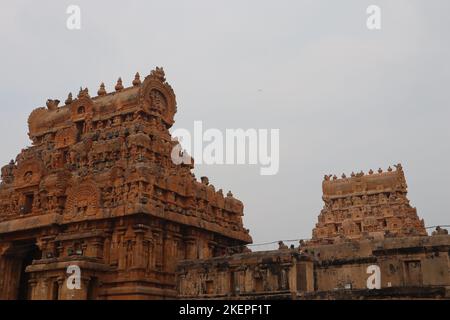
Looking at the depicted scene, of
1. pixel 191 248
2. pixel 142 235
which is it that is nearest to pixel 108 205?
pixel 142 235

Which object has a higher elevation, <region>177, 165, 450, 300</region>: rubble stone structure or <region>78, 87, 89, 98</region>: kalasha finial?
<region>78, 87, 89, 98</region>: kalasha finial

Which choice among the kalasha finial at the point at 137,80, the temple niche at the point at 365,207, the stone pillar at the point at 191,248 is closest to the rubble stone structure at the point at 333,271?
the stone pillar at the point at 191,248

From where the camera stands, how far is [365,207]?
2329 inches

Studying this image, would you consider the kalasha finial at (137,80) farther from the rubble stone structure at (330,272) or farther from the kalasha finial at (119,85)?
the rubble stone structure at (330,272)

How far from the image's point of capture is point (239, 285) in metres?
27.8

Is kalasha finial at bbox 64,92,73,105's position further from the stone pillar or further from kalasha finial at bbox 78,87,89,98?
the stone pillar

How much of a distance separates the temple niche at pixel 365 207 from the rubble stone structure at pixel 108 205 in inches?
838

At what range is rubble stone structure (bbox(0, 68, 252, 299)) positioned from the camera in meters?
31.2

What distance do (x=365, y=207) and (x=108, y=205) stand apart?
113 ft

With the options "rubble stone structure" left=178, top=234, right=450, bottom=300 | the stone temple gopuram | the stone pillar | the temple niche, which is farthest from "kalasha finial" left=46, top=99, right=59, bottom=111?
the temple niche

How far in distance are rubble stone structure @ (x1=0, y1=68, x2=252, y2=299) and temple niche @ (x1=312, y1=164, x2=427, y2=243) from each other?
21295mm

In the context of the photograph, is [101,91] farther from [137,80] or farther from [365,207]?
[365,207]

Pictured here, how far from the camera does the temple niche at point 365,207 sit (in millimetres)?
56969

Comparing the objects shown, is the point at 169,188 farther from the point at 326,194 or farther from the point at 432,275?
the point at 326,194
